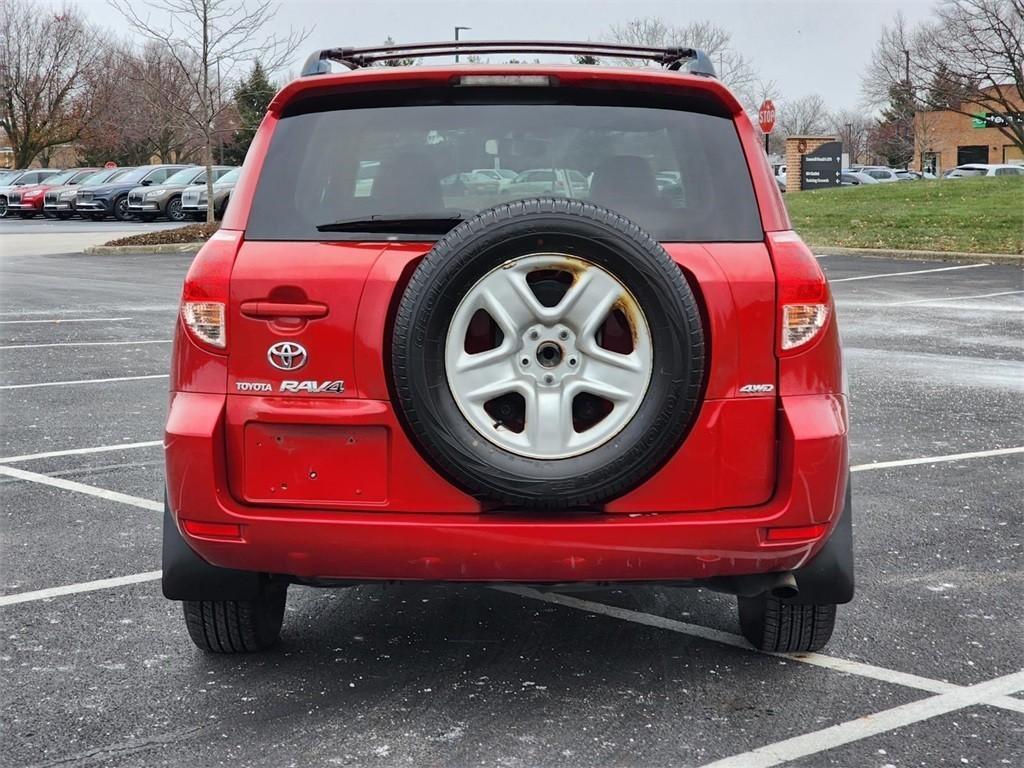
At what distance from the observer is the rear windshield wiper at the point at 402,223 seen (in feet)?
11.9

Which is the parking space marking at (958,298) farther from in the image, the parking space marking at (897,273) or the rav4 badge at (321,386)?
the rav4 badge at (321,386)

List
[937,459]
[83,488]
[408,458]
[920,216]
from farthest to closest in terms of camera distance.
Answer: [920,216], [937,459], [83,488], [408,458]

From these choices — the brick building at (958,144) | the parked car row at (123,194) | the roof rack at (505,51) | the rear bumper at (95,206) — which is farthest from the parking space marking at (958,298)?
the brick building at (958,144)

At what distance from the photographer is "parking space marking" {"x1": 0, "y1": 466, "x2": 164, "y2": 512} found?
616 centimetres

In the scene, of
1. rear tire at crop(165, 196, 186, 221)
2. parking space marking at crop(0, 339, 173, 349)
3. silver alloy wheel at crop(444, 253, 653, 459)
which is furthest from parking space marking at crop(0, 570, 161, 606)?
rear tire at crop(165, 196, 186, 221)

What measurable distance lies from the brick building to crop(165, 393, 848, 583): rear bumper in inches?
3173

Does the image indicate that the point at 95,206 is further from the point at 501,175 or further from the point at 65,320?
the point at 501,175

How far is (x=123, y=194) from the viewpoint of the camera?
130ft

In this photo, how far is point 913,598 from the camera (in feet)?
15.7

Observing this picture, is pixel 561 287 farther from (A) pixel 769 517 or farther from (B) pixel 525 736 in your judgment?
(B) pixel 525 736

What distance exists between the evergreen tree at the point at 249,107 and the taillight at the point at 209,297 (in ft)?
119


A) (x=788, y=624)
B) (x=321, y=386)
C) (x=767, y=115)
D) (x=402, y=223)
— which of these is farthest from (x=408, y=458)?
(x=767, y=115)

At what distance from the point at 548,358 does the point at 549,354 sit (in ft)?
0.04

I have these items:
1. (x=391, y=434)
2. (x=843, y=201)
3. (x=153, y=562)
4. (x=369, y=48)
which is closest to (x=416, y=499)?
(x=391, y=434)
